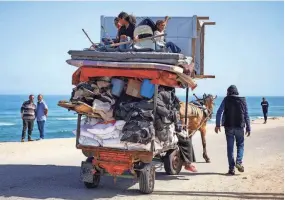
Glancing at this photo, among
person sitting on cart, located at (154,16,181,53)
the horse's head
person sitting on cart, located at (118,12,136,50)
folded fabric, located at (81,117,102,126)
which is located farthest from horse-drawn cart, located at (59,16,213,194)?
the horse's head

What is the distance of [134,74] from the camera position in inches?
333

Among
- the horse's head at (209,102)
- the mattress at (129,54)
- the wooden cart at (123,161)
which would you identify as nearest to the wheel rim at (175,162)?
the wooden cart at (123,161)

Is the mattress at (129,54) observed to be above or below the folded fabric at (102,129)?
above

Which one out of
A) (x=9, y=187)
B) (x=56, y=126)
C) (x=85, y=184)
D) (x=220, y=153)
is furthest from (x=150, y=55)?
(x=56, y=126)

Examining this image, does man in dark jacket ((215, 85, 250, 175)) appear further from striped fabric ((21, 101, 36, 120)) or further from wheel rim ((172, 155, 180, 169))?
striped fabric ((21, 101, 36, 120))

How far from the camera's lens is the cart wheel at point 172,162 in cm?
1034

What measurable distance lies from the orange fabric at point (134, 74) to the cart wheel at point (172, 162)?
6.55 feet

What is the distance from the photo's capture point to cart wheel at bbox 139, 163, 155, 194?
844cm

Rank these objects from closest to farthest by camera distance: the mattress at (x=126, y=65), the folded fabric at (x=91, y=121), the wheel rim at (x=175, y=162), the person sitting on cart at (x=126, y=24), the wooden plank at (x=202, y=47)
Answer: the mattress at (x=126, y=65), the folded fabric at (x=91, y=121), the person sitting on cart at (x=126, y=24), the wheel rim at (x=175, y=162), the wooden plank at (x=202, y=47)

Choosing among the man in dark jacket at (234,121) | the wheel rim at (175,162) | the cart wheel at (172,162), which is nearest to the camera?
the cart wheel at (172,162)

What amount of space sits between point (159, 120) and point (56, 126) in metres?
41.6

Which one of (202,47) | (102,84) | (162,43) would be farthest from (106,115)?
(202,47)

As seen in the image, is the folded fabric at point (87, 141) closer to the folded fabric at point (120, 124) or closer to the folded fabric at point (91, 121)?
the folded fabric at point (91, 121)

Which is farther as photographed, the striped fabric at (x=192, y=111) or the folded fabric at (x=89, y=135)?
the striped fabric at (x=192, y=111)
